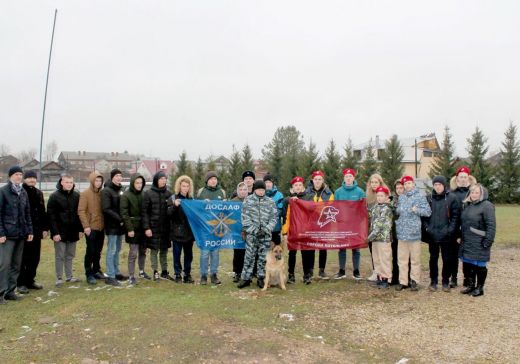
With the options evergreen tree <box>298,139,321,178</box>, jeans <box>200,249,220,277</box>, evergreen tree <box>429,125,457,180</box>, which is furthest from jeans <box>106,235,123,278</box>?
evergreen tree <box>429,125,457,180</box>

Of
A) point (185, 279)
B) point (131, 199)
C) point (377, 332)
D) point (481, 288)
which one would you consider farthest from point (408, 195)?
point (131, 199)

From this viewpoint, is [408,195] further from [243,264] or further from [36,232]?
[36,232]

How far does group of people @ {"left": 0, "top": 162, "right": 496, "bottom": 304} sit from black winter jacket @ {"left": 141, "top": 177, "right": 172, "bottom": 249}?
21mm

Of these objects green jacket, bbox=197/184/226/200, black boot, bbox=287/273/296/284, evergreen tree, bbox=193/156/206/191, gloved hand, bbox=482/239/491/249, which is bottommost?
black boot, bbox=287/273/296/284

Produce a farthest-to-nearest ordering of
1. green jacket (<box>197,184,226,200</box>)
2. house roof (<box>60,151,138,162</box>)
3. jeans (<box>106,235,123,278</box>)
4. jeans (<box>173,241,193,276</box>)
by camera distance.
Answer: house roof (<box>60,151,138,162</box>)
green jacket (<box>197,184,226,200</box>)
jeans (<box>173,241,193,276</box>)
jeans (<box>106,235,123,278</box>)

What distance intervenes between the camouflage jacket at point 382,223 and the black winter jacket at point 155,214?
14.5 feet

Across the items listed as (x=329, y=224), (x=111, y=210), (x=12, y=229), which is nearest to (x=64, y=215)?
(x=111, y=210)

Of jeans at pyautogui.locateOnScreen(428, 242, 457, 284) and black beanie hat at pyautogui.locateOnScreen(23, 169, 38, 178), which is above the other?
black beanie hat at pyautogui.locateOnScreen(23, 169, 38, 178)

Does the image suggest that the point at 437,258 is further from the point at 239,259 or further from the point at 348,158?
the point at 348,158

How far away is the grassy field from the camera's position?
5219 millimetres

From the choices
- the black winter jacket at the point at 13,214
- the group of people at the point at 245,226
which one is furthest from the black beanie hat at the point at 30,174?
the black winter jacket at the point at 13,214

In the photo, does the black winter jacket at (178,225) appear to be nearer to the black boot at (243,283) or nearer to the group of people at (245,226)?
the group of people at (245,226)

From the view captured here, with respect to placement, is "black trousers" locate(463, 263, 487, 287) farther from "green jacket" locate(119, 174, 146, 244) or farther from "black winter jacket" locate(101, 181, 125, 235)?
"black winter jacket" locate(101, 181, 125, 235)

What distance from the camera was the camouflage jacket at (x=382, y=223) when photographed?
852 centimetres
